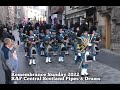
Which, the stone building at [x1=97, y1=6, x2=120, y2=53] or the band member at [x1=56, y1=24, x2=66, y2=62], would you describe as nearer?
the band member at [x1=56, y1=24, x2=66, y2=62]

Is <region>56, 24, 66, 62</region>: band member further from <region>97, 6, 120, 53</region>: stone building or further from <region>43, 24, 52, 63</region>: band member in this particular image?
<region>97, 6, 120, 53</region>: stone building

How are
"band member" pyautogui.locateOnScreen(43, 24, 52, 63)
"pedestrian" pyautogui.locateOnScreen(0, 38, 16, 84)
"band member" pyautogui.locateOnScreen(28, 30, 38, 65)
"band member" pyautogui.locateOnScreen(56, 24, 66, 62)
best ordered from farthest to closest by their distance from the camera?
"band member" pyautogui.locateOnScreen(56, 24, 66, 62) → "band member" pyautogui.locateOnScreen(43, 24, 52, 63) → "band member" pyautogui.locateOnScreen(28, 30, 38, 65) → "pedestrian" pyautogui.locateOnScreen(0, 38, 16, 84)

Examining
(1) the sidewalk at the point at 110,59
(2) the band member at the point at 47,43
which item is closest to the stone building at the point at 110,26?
(1) the sidewalk at the point at 110,59

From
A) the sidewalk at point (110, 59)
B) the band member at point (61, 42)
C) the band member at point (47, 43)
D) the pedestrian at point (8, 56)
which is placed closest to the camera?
the pedestrian at point (8, 56)

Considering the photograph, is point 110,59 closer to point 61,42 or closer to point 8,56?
point 61,42

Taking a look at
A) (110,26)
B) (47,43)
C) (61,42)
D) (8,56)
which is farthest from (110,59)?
(8,56)

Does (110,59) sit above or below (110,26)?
below

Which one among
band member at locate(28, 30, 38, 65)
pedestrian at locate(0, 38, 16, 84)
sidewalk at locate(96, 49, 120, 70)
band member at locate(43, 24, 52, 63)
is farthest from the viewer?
band member at locate(43, 24, 52, 63)

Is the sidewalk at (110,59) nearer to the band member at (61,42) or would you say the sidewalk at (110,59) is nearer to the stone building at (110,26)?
the stone building at (110,26)

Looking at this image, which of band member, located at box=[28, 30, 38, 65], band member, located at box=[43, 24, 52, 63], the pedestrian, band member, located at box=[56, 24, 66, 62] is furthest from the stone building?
the pedestrian

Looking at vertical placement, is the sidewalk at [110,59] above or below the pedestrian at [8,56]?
below

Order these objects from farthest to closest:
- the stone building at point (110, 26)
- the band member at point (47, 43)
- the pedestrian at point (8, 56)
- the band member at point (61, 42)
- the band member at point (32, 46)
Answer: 1. the stone building at point (110, 26)
2. the band member at point (61, 42)
3. the band member at point (47, 43)
4. the band member at point (32, 46)
5. the pedestrian at point (8, 56)
